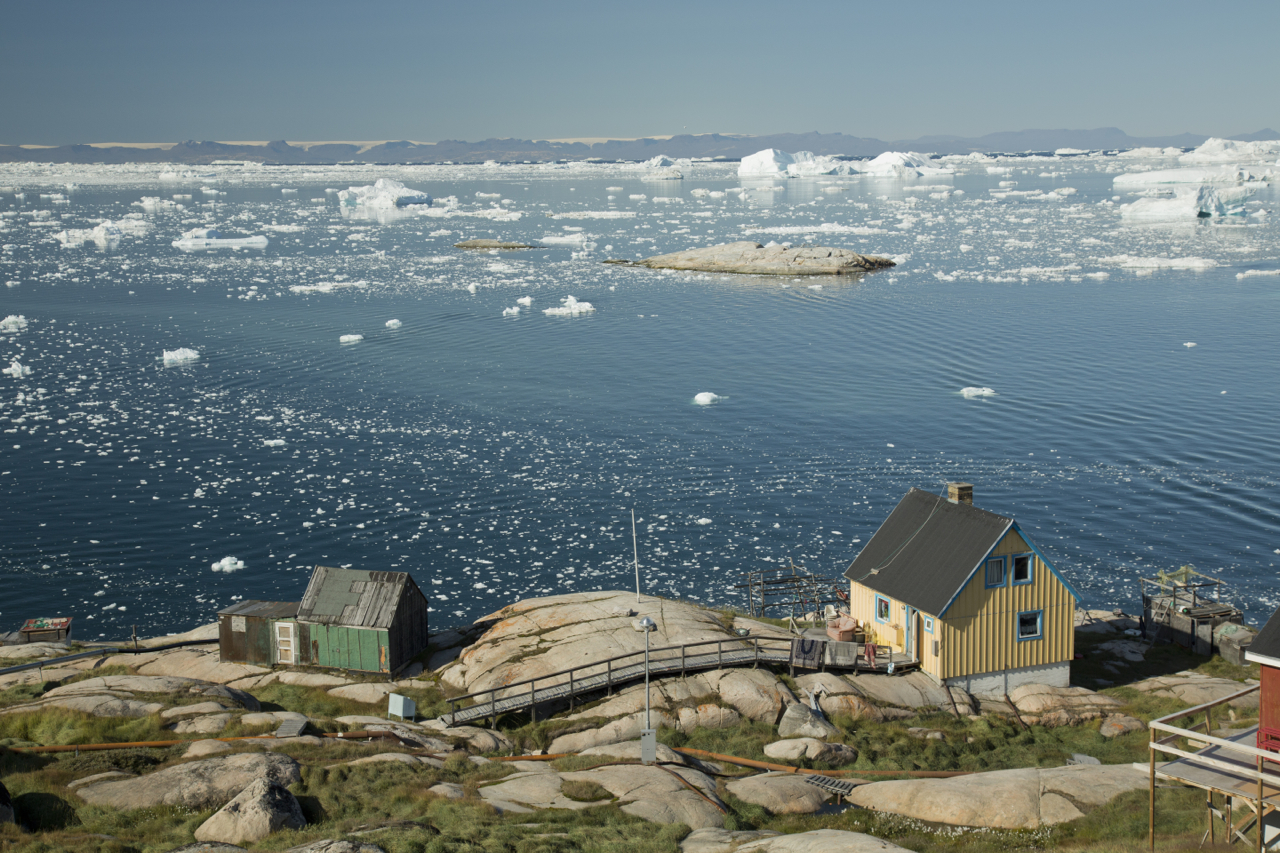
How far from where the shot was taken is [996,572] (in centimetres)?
2722

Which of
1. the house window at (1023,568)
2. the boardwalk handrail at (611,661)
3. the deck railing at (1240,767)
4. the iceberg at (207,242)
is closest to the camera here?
the deck railing at (1240,767)

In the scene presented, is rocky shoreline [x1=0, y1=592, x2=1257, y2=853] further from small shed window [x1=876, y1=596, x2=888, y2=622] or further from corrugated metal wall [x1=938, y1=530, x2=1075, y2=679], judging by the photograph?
small shed window [x1=876, y1=596, x2=888, y2=622]

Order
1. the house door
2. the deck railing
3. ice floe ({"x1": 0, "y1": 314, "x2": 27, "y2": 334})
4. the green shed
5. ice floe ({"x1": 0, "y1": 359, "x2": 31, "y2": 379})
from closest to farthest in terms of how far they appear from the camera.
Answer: the deck railing
the green shed
the house door
ice floe ({"x1": 0, "y1": 359, "x2": 31, "y2": 379})
ice floe ({"x1": 0, "y1": 314, "x2": 27, "y2": 334})

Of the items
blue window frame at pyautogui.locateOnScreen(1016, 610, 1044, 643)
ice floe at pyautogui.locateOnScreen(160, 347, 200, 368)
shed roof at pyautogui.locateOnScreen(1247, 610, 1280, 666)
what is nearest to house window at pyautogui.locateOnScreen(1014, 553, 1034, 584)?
blue window frame at pyautogui.locateOnScreen(1016, 610, 1044, 643)

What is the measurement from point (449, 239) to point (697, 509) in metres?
115

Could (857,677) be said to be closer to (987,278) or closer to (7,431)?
(7,431)

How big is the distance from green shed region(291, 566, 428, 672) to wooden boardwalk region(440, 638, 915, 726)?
11.1ft

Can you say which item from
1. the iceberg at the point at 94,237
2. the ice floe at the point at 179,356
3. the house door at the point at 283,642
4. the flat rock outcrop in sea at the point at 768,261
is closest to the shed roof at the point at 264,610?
the house door at the point at 283,642

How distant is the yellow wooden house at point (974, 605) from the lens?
2697 centimetres

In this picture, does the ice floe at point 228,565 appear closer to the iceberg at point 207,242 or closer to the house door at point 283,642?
the house door at point 283,642

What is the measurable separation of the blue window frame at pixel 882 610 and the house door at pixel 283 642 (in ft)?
54.9

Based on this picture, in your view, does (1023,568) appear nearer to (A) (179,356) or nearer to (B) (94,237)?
(A) (179,356)

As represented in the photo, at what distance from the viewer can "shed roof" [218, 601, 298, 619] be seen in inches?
1131

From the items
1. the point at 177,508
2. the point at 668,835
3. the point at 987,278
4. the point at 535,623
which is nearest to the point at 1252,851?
the point at 668,835
